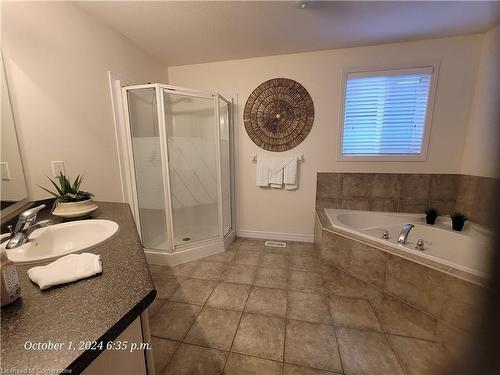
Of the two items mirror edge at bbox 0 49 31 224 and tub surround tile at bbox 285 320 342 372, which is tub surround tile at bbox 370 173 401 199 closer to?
tub surround tile at bbox 285 320 342 372

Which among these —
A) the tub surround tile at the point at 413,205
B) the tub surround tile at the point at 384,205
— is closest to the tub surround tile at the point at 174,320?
the tub surround tile at the point at 384,205

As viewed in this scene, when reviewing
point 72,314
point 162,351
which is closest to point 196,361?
point 162,351

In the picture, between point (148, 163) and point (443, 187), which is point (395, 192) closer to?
point (443, 187)

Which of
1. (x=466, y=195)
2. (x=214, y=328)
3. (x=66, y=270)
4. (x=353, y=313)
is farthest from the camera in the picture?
(x=466, y=195)

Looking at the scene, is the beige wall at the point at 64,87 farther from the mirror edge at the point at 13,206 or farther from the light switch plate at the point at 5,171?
the light switch plate at the point at 5,171

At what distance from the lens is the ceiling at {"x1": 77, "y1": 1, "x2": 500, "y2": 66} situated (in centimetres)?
158

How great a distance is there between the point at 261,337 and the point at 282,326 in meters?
0.17

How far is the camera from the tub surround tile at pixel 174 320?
4.56 feet

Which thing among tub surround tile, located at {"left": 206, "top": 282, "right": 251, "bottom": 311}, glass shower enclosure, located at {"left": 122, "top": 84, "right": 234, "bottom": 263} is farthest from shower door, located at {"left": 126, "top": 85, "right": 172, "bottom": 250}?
tub surround tile, located at {"left": 206, "top": 282, "right": 251, "bottom": 311}

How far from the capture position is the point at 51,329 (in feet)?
1.58

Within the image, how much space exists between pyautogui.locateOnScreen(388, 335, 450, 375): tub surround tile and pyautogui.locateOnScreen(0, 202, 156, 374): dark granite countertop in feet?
4.89

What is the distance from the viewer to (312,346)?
129 cm

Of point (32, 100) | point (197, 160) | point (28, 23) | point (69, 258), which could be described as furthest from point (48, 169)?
point (197, 160)

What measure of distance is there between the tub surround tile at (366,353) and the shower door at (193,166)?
164 cm
